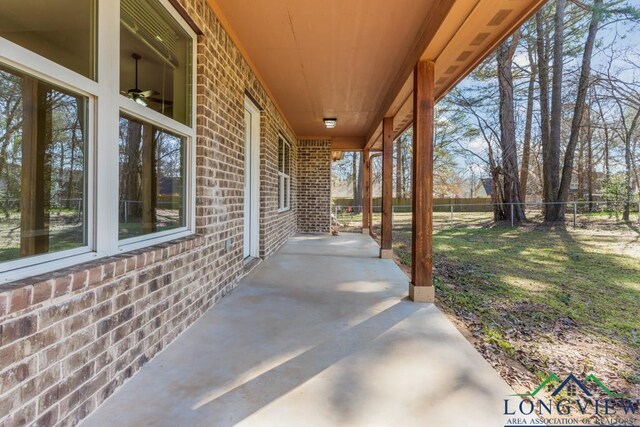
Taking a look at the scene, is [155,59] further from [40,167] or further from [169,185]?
[40,167]

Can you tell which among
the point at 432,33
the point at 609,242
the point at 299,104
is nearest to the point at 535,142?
the point at 609,242

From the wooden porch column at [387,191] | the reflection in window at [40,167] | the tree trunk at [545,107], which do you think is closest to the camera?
the reflection in window at [40,167]

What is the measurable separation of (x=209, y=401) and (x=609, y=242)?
9.44 meters

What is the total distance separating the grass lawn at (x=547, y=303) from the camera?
2404 mm

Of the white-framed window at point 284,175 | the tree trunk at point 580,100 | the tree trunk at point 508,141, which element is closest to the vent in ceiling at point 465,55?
the white-framed window at point 284,175

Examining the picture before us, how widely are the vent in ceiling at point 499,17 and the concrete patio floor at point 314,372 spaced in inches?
101

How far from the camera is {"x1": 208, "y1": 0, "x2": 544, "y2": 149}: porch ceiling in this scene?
2779 millimetres

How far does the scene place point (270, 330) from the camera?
8.96ft

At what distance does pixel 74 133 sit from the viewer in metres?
1.75

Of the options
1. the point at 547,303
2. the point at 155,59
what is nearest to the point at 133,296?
the point at 155,59

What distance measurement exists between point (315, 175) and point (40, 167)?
8.14 meters

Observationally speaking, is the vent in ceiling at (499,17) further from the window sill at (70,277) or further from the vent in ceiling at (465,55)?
the window sill at (70,277)

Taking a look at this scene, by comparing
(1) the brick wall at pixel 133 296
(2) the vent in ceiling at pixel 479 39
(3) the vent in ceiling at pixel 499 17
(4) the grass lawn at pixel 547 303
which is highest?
(2) the vent in ceiling at pixel 479 39

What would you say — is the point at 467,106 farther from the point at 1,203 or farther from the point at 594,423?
the point at 1,203
